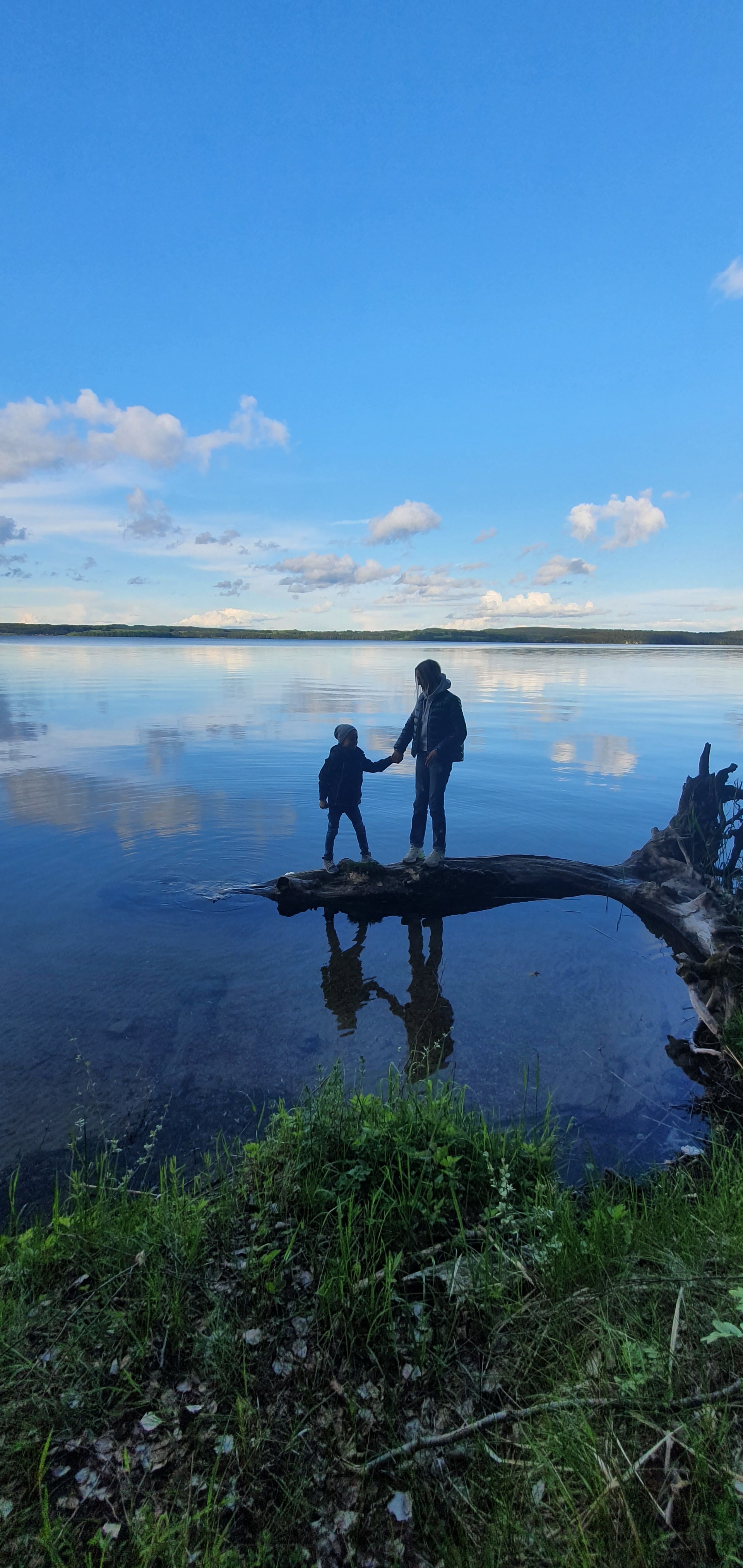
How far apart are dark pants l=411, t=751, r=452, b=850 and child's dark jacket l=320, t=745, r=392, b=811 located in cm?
65

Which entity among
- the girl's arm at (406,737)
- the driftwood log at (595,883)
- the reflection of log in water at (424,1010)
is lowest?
the reflection of log in water at (424,1010)

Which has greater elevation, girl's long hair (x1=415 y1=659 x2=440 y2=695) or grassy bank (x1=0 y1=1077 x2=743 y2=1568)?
girl's long hair (x1=415 y1=659 x2=440 y2=695)

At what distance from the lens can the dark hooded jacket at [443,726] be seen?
36.0ft

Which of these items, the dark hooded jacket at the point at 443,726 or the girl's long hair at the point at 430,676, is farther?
the girl's long hair at the point at 430,676

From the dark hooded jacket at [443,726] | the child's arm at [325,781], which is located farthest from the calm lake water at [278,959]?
the dark hooded jacket at [443,726]

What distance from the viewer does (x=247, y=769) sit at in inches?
867

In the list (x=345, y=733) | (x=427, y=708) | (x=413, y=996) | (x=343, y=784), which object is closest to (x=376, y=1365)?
(x=413, y=996)

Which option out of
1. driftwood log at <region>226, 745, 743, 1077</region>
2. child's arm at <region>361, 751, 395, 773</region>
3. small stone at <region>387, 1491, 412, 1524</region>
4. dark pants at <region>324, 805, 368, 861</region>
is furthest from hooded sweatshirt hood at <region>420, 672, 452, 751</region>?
small stone at <region>387, 1491, 412, 1524</region>

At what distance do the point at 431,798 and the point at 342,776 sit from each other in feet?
5.07

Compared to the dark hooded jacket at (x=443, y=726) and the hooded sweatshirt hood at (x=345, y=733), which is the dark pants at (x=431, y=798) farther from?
the hooded sweatshirt hood at (x=345, y=733)

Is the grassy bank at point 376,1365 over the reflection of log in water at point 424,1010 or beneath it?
over

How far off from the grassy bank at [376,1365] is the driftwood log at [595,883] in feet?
20.7

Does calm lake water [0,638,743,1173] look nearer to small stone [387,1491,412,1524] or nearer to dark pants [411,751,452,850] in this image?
dark pants [411,751,452,850]

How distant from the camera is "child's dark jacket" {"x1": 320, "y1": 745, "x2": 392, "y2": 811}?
443 inches
